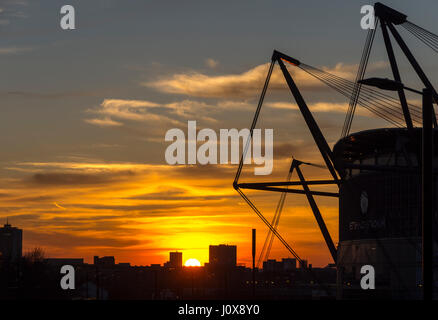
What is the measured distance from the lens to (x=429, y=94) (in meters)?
26.9

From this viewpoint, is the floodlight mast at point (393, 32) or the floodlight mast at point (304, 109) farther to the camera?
the floodlight mast at point (304, 109)

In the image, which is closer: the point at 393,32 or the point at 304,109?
the point at 393,32

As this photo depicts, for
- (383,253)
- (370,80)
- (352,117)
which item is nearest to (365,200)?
(383,253)

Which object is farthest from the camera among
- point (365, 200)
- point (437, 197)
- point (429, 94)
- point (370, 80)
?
point (365, 200)

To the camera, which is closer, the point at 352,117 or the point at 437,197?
the point at 352,117

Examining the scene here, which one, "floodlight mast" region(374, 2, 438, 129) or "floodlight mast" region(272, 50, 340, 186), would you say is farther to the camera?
"floodlight mast" region(272, 50, 340, 186)

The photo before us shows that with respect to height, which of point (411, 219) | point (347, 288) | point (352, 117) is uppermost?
point (352, 117)

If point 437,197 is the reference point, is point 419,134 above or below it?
above

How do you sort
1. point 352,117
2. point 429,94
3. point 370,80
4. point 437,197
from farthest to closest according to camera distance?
1. point 437,197
2. point 352,117
3. point 370,80
4. point 429,94
